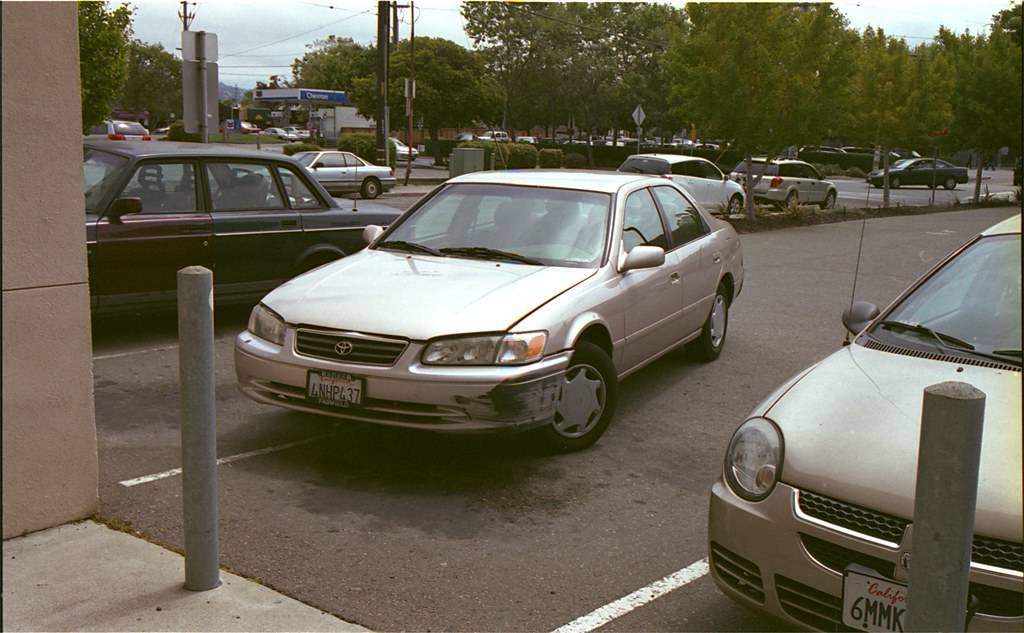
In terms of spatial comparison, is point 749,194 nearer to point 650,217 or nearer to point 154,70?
point 650,217

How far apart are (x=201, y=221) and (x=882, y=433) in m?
6.58

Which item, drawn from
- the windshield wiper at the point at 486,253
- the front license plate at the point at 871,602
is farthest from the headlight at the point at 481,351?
the front license plate at the point at 871,602

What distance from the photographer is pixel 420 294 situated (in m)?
5.93

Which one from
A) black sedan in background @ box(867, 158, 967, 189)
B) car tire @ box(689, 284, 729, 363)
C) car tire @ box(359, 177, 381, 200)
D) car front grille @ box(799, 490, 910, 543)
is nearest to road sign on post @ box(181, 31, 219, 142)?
car tire @ box(689, 284, 729, 363)

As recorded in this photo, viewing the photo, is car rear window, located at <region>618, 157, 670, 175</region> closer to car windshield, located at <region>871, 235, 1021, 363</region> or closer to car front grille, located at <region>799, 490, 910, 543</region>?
car windshield, located at <region>871, 235, 1021, 363</region>

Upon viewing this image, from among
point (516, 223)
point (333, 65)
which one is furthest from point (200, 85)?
point (333, 65)

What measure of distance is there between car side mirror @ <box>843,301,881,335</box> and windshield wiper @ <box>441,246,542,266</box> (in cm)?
206

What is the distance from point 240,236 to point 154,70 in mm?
70067

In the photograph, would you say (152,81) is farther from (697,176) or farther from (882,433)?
(882,433)

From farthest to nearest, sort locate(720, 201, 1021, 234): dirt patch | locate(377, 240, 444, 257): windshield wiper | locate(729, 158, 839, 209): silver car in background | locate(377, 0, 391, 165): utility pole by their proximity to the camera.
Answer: locate(377, 0, 391, 165): utility pole
locate(729, 158, 839, 209): silver car in background
locate(720, 201, 1021, 234): dirt patch
locate(377, 240, 444, 257): windshield wiper

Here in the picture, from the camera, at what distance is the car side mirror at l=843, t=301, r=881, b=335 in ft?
16.4

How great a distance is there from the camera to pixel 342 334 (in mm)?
5621

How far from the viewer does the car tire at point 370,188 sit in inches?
1170

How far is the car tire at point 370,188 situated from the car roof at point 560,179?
22.3 m
